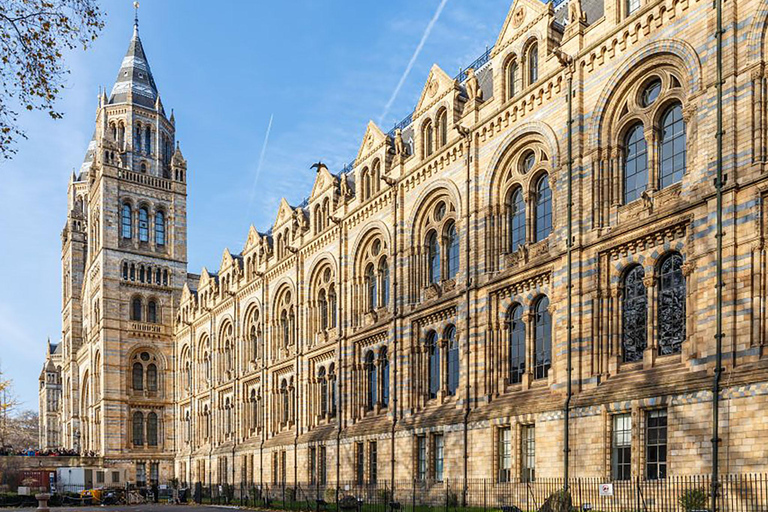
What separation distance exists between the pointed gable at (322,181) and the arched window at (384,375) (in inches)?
445

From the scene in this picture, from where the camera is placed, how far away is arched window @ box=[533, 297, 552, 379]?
27.2 meters

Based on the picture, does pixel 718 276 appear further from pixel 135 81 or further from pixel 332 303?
pixel 135 81

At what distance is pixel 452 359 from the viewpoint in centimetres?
3275

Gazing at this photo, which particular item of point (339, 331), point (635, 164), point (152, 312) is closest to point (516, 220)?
point (635, 164)

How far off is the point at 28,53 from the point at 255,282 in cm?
4035

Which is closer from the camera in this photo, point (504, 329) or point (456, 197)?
point (504, 329)

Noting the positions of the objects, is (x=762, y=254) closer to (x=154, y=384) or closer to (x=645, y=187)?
(x=645, y=187)

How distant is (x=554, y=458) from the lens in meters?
25.3

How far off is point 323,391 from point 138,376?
34.3m

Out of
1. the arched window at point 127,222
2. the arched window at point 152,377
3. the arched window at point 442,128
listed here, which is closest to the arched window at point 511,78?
the arched window at point 442,128

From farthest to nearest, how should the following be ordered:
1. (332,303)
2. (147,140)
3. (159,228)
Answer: (147,140) → (159,228) → (332,303)

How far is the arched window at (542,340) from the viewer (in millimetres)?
27250

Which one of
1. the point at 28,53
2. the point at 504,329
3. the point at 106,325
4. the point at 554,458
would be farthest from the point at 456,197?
the point at 106,325

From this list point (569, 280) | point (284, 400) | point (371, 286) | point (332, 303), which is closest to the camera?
point (569, 280)
